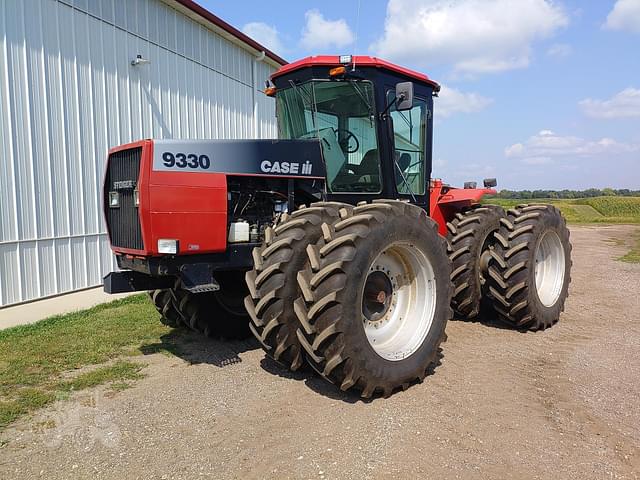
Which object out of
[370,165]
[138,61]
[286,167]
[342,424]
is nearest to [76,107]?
[138,61]

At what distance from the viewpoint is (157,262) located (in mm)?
4113

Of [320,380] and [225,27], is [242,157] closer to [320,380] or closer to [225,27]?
[320,380]

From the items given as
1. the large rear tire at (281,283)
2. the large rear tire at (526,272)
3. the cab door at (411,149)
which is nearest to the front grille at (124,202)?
the large rear tire at (281,283)

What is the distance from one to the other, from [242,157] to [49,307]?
15.4ft

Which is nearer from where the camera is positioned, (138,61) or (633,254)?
(138,61)

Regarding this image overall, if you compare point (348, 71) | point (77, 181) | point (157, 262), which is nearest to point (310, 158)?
point (348, 71)

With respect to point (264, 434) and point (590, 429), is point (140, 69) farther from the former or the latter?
point (590, 429)

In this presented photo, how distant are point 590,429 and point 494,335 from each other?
Answer: 233 centimetres

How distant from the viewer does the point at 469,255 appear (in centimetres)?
579

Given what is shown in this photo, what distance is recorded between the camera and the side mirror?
180 inches

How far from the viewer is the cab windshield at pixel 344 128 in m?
4.93

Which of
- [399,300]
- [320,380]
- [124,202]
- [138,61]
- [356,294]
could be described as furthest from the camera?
[138,61]

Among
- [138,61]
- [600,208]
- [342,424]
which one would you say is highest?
[138,61]

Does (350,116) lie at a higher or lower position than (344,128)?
higher
